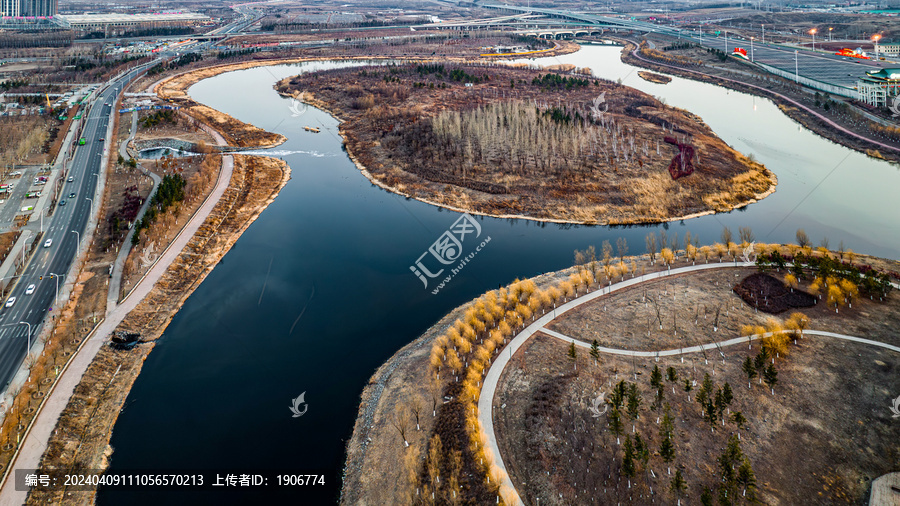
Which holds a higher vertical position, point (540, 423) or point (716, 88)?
point (716, 88)

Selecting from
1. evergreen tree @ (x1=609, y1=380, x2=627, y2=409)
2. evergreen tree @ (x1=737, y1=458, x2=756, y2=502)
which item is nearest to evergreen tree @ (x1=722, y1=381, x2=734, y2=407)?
evergreen tree @ (x1=737, y1=458, x2=756, y2=502)

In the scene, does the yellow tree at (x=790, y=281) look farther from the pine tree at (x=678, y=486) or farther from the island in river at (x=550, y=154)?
the pine tree at (x=678, y=486)

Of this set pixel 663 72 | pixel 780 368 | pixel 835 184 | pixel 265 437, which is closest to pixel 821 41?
pixel 663 72

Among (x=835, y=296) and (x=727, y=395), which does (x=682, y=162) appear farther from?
(x=727, y=395)

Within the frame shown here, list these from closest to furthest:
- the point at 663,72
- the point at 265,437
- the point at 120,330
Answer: the point at 265,437, the point at 120,330, the point at 663,72

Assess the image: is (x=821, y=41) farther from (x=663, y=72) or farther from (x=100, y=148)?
(x=100, y=148)
